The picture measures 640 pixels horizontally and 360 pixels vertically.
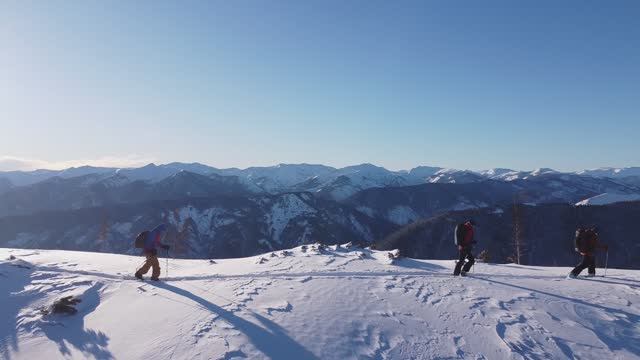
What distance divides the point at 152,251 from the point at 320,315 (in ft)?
26.2

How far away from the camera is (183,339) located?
1079 centimetres

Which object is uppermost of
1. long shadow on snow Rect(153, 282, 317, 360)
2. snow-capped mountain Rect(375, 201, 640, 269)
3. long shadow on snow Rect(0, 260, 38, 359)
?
long shadow on snow Rect(153, 282, 317, 360)

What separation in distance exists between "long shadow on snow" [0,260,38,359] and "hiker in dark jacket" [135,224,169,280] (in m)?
3.58

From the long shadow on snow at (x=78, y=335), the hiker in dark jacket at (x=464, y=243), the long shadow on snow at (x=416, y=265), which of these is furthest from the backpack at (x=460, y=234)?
the long shadow on snow at (x=78, y=335)

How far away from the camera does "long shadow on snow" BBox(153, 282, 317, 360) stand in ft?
32.8

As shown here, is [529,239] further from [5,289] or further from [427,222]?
[5,289]

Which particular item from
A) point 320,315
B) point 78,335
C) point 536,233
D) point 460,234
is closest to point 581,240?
point 460,234

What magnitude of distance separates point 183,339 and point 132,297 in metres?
4.30

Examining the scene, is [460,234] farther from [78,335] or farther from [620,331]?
[78,335]

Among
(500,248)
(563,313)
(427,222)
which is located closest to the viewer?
(563,313)

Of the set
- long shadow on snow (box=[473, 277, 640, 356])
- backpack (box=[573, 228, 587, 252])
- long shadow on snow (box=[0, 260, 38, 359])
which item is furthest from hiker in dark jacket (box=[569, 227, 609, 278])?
long shadow on snow (box=[0, 260, 38, 359])

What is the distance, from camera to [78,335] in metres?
11.5

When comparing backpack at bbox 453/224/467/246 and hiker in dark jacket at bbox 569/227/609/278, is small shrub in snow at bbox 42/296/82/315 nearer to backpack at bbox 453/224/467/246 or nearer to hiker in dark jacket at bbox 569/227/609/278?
backpack at bbox 453/224/467/246

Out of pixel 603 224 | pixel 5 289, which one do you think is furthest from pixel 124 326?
pixel 603 224
